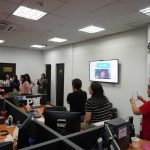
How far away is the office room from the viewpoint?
5.61ft

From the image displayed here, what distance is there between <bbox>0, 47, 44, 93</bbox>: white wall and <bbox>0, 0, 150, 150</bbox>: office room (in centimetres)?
117

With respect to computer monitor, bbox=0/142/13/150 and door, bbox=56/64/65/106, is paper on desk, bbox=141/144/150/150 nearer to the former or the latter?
computer monitor, bbox=0/142/13/150

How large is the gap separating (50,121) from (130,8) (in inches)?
98.0

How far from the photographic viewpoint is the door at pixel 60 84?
7.72 metres

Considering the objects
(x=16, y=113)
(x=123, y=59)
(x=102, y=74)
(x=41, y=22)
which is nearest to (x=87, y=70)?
(x=102, y=74)

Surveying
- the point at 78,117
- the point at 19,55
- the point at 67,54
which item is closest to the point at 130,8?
the point at 78,117

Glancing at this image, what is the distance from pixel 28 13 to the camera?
11.5ft

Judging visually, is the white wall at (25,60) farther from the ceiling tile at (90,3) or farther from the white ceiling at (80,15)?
the ceiling tile at (90,3)

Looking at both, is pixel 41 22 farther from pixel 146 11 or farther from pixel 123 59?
pixel 123 59

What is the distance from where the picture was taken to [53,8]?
3.14m

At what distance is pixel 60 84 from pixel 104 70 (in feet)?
10.2

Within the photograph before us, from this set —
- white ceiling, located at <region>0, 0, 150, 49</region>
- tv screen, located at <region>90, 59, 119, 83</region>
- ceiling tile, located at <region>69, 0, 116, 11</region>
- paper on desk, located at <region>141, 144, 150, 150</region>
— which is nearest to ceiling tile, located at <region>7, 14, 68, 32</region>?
white ceiling, located at <region>0, 0, 150, 49</region>

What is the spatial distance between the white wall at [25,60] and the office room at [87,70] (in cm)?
117

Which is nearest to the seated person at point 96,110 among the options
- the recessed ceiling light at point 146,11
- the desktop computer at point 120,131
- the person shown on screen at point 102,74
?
the desktop computer at point 120,131
